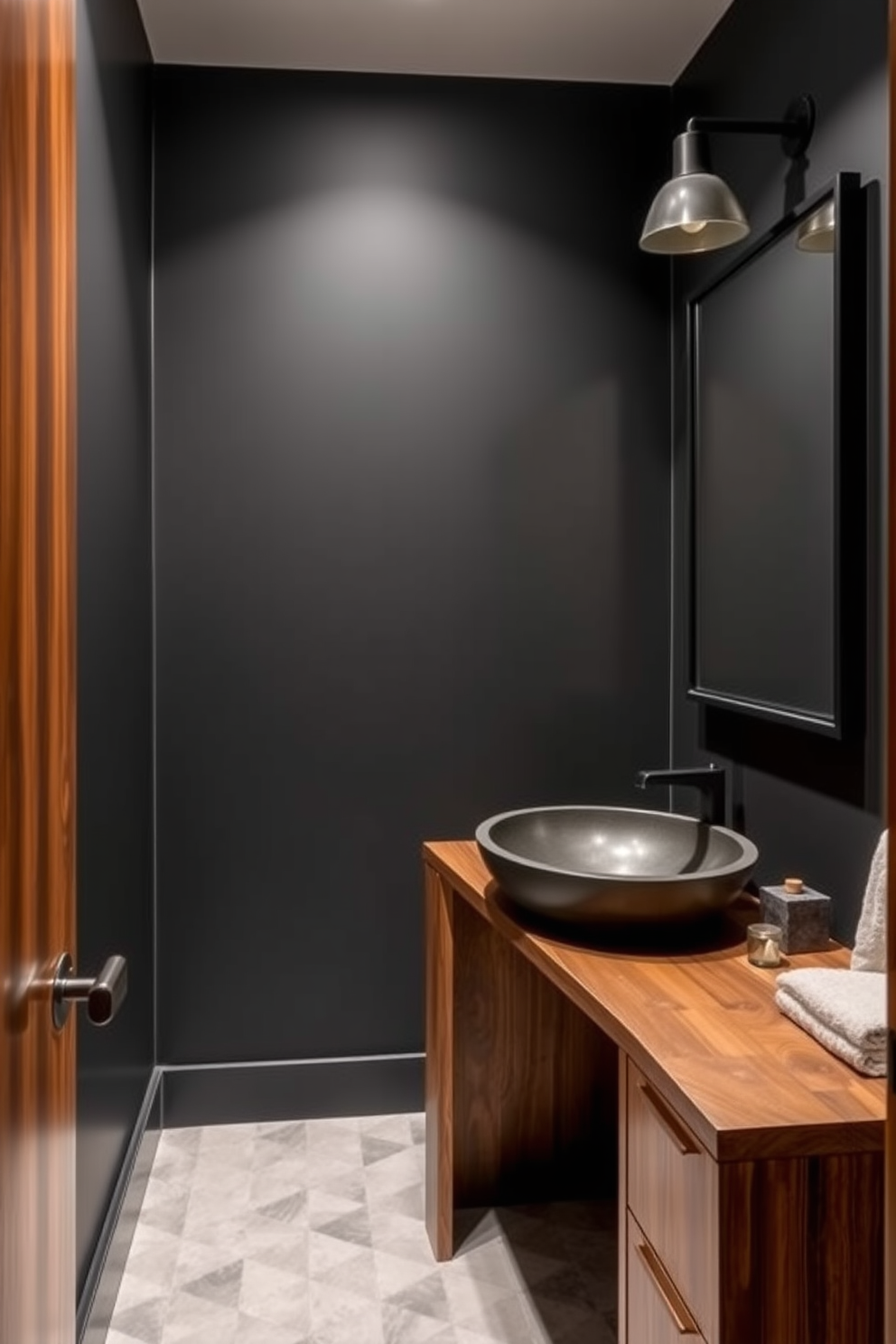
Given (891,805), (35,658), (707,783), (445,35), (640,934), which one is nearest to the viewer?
(891,805)

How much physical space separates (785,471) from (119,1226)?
188 cm

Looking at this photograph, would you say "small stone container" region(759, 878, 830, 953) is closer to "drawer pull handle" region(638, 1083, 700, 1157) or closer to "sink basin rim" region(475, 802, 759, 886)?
"sink basin rim" region(475, 802, 759, 886)

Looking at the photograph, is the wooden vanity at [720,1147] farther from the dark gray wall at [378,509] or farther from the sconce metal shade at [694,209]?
the sconce metal shade at [694,209]

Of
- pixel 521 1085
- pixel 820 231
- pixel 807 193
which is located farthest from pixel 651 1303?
pixel 807 193

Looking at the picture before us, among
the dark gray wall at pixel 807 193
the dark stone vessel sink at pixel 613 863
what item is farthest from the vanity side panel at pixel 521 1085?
the dark gray wall at pixel 807 193

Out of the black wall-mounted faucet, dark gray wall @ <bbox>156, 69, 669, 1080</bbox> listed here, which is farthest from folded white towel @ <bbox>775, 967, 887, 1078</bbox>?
dark gray wall @ <bbox>156, 69, 669, 1080</bbox>

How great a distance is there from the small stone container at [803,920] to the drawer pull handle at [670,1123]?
490mm

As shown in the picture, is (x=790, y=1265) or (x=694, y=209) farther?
(x=694, y=209)

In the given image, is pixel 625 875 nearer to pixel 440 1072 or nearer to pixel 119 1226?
pixel 440 1072

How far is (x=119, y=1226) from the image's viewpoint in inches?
80.2

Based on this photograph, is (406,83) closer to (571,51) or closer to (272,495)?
(571,51)

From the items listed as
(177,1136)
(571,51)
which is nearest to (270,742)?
(177,1136)

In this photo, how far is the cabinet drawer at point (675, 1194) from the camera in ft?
3.59

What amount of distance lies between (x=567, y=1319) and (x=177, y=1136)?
1085 millimetres
